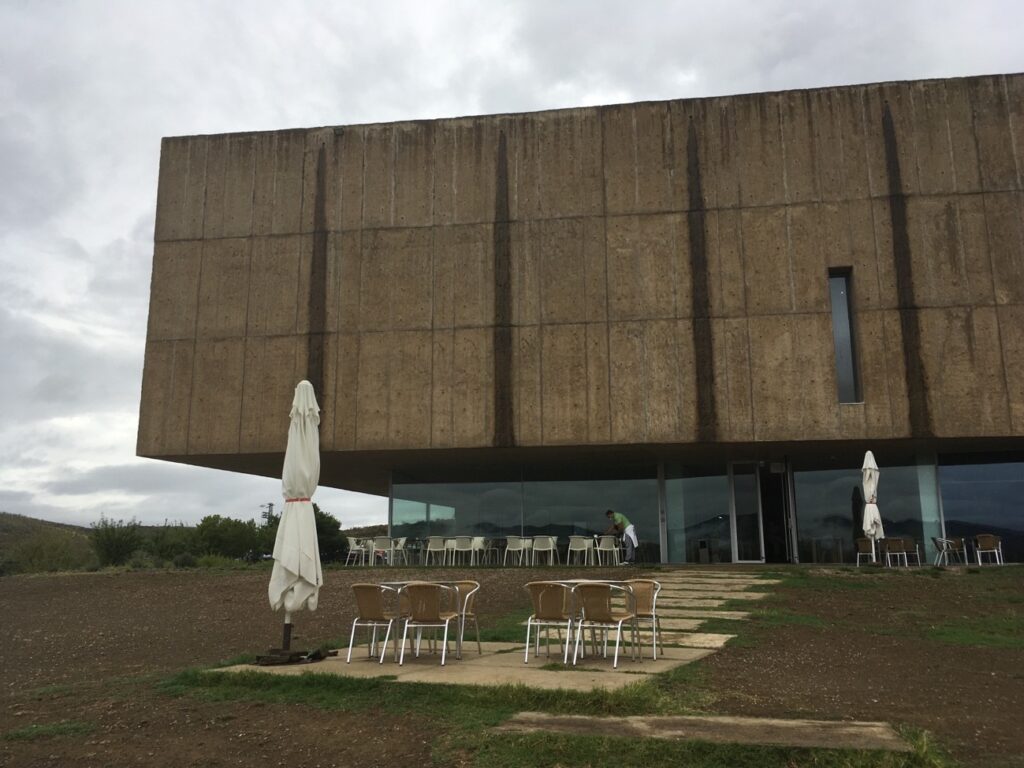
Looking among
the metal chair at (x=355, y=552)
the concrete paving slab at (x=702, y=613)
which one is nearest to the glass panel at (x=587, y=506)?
the metal chair at (x=355, y=552)

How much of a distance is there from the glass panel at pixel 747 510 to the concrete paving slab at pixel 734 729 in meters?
15.2

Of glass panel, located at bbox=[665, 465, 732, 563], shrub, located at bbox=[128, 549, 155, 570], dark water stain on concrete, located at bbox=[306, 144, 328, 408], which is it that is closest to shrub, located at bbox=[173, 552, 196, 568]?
shrub, located at bbox=[128, 549, 155, 570]

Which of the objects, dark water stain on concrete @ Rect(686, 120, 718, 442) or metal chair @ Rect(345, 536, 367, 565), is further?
metal chair @ Rect(345, 536, 367, 565)

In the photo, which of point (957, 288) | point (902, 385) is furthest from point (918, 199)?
point (902, 385)

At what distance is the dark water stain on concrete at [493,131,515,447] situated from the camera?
747 inches

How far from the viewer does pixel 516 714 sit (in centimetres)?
568

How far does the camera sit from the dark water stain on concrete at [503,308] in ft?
62.2

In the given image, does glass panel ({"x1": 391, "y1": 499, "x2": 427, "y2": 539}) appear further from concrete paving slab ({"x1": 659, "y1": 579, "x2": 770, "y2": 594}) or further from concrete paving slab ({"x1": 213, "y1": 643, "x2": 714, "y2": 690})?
concrete paving slab ({"x1": 213, "y1": 643, "x2": 714, "y2": 690})

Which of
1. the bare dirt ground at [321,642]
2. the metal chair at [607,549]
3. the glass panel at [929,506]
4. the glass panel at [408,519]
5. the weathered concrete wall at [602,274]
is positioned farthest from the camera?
the glass panel at [408,519]

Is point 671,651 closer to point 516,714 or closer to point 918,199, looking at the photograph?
point 516,714

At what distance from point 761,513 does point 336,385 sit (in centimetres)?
1034

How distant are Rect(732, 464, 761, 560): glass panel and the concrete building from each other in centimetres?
6

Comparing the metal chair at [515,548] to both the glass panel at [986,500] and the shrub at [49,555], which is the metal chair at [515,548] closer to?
the glass panel at [986,500]

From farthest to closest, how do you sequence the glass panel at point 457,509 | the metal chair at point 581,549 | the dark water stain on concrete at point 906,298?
the glass panel at point 457,509 < the metal chair at point 581,549 < the dark water stain on concrete at point 906,298
